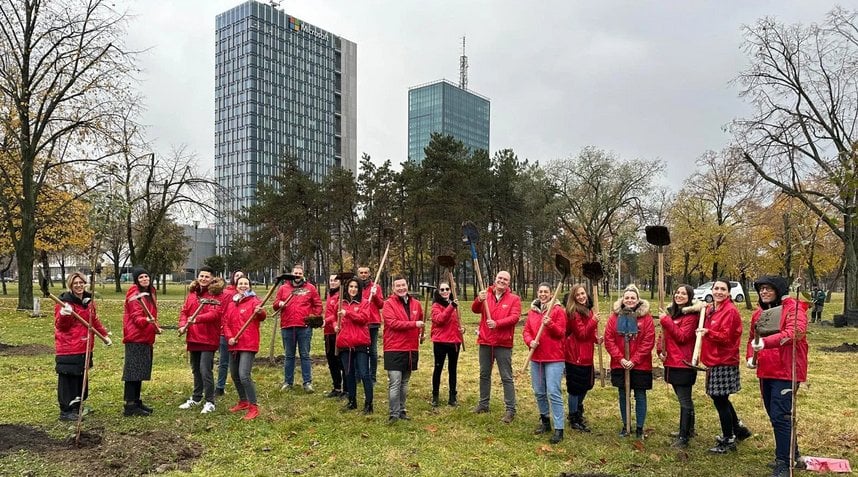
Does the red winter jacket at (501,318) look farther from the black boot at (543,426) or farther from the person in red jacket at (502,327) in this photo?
the black boot at (543,426)

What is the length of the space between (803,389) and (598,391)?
387 cm

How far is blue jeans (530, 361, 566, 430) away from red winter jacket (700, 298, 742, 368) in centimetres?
167

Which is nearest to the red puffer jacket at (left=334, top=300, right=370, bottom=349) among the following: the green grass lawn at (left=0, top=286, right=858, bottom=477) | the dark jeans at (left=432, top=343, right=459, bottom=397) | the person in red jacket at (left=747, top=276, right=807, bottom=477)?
the green grass lawn at (left=0, top=286, right=858, bottom=477)

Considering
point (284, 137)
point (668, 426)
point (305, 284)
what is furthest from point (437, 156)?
point (284, 137)

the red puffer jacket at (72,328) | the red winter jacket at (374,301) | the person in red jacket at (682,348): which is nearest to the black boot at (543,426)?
the person in red jacket at (682,348)

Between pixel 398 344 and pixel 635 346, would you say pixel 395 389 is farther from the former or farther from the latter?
pixel 635 346

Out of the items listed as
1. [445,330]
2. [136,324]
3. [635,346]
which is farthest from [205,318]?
[635,346]

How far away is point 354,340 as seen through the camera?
804cm

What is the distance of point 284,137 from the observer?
461 feet

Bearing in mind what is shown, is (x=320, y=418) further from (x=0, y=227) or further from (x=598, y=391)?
(x=0, y=227)

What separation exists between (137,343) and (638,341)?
6635mm

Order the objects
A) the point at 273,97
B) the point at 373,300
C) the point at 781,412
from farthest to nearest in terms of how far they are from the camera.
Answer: the point at 273,97 → the point at 373,300 → the point at 781,412

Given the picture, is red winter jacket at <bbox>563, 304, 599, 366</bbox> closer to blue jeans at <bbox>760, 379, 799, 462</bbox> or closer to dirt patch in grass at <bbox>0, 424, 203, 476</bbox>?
blue jeans at <bbox>760, 379, 799, 462</bbox>

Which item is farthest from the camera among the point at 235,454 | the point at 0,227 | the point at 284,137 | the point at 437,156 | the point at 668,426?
the point at 284,137
